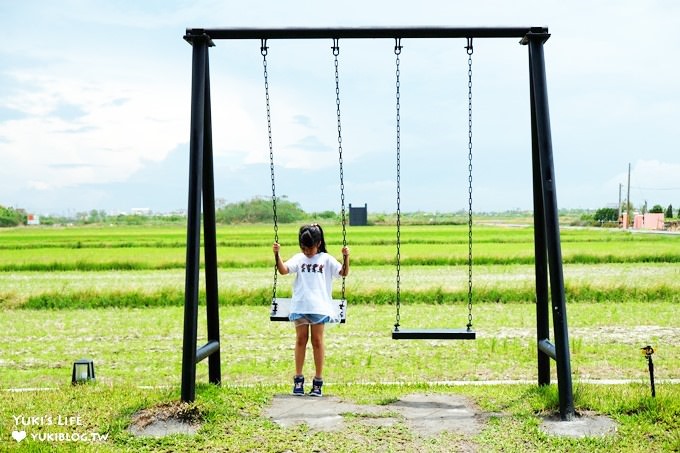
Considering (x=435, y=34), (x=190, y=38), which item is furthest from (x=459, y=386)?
(x=190, y=38)

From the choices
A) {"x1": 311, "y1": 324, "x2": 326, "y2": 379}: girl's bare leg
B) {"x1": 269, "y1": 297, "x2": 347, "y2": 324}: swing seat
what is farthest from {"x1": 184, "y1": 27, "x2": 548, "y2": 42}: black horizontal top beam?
{"x1": 311, "y1": 324, "x2": 326, "y2": 379}: girl's bare leg

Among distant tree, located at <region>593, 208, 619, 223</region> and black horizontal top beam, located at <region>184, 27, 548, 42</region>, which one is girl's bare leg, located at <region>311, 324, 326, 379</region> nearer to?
black horizontal top beam, located at <region>184, 27, 548, 42</region>

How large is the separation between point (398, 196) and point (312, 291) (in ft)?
4.23

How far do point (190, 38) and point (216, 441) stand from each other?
3.64 m

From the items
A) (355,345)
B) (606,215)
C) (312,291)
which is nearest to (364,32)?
(312,291)

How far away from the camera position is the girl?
688 cm

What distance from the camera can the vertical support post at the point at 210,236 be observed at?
7.07 m

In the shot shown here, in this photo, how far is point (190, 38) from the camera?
269 inches

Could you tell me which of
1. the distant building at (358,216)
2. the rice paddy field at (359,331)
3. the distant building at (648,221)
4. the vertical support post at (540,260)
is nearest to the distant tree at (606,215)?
the distant building at (648,221)

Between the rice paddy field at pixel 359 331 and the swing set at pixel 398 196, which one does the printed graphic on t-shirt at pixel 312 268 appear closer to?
the swing set at pixel 398 196

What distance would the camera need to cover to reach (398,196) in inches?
285

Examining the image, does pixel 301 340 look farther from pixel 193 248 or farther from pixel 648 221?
pixel 648 221

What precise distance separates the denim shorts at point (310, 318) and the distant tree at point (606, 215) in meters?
97.6

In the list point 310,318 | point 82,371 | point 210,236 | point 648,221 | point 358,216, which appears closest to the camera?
point 310,318
